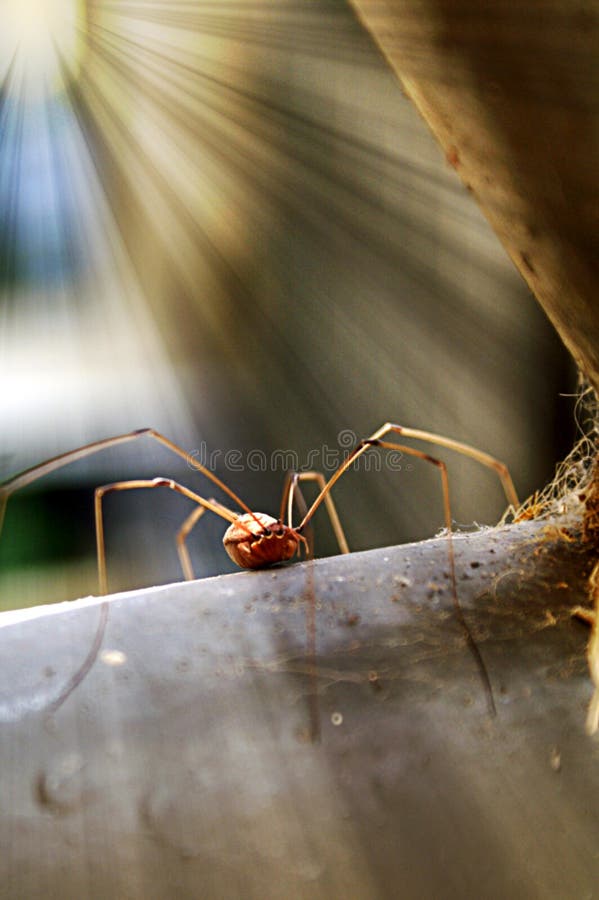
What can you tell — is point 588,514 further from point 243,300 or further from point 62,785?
point 243,300

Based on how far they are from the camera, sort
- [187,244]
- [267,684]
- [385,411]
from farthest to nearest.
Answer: [385,411] < [187,244] < [267,684]

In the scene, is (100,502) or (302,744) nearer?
(302,744)

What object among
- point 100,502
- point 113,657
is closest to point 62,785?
point 113,657

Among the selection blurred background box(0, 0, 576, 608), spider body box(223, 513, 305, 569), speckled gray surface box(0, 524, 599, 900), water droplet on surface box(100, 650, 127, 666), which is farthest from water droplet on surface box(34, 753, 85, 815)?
blurred background box(0, 0, 576, 608)

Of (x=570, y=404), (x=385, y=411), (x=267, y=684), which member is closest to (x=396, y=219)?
(x=385, y=411)

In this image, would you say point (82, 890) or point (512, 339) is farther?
point (512, 339)

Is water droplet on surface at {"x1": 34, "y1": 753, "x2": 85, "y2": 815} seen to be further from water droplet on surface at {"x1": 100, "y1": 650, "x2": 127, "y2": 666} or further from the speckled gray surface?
water droplet on surface at {"x1": 100, "y1": 650, "x2": 127, "y2": 666}

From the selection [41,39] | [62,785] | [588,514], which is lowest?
[588,514]

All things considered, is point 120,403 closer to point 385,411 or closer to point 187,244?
point 187,244
